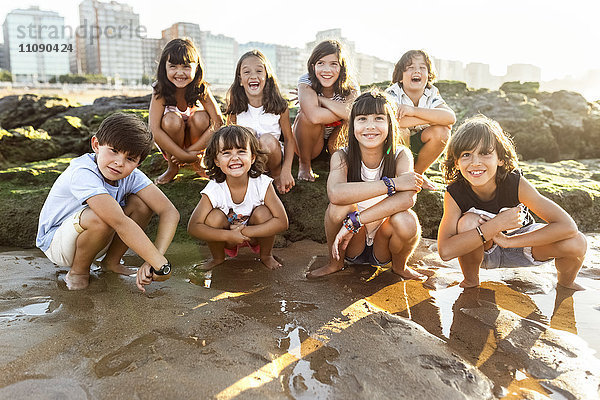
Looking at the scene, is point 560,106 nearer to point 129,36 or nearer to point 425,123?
point 425,123

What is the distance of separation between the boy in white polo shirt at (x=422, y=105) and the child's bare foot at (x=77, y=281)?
2709 millimetres

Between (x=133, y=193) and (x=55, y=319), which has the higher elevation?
(x=133, y=193)

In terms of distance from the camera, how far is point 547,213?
8.79 feet

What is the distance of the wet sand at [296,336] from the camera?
1.72 metres

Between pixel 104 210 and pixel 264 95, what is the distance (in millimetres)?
1872

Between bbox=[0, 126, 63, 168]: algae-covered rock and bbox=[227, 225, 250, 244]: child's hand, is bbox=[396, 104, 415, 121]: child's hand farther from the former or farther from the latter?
bbox=[0, 126, 63, 168]: algae-covered rock

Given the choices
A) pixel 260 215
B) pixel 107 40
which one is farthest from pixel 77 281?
pixel 107 40

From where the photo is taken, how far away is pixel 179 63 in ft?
12.9

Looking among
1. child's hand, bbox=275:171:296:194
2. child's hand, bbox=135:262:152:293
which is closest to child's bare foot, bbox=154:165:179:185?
child's hand, bbox=275:171:296:194

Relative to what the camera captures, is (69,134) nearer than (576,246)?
No

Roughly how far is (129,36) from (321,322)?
320ft

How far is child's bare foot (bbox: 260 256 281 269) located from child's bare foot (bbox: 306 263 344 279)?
0.26 meters

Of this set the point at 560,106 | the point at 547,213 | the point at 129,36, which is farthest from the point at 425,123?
the point at 129,36

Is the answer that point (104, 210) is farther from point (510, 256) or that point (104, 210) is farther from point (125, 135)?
point (510, 256)
